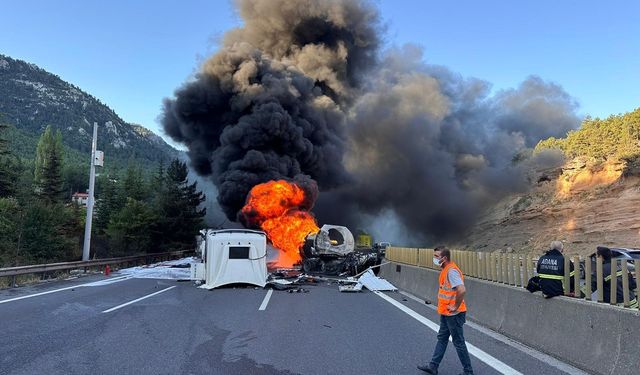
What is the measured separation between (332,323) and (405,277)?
716cm

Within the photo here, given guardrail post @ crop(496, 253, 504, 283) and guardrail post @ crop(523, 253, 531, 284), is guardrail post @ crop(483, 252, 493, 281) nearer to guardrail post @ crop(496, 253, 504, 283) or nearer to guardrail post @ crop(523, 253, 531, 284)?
guardrail post @ crop(496, 253, 504, 283)

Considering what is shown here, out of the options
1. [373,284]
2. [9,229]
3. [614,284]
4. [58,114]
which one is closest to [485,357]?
[614,284]

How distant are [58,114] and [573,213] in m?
124

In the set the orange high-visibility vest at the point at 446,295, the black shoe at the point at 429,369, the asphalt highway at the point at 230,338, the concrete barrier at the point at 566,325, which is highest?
the orange high-visibility vest at the point at 446,295

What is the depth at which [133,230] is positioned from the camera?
39.2 m

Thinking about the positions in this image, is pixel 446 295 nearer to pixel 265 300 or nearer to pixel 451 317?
pixel 451 317

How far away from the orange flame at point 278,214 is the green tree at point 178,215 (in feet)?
47.3

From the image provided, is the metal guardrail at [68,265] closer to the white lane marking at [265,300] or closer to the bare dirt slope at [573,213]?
the white lane marking at [265,300]

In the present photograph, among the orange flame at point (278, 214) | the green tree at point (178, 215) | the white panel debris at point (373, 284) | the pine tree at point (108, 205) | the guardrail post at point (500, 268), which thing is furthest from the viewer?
the pine tree at point (108, 205)

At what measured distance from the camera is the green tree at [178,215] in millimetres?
40716

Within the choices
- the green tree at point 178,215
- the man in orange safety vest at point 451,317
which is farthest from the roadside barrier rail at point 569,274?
the green tree at point 178,215

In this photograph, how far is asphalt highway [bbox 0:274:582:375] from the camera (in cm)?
518

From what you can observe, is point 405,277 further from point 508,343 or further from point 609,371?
point 609,371

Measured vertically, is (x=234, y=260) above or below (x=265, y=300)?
above
